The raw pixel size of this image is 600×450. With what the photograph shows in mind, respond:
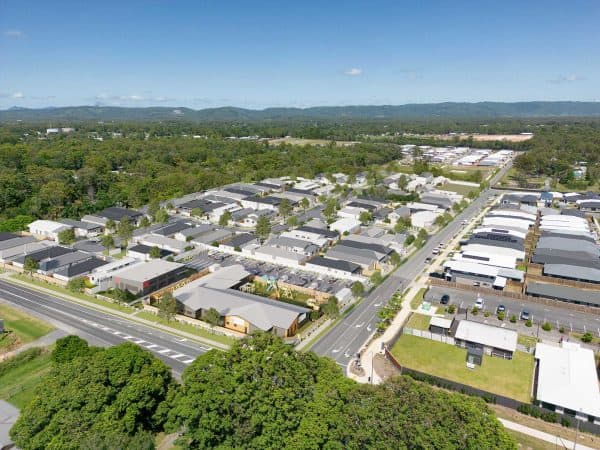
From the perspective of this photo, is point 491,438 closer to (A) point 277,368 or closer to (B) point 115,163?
(A) point 277,368

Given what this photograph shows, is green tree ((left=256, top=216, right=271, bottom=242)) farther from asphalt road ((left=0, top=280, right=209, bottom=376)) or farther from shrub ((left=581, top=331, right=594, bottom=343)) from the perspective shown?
shrub ((left=581, top=331, right=594, bottom=343))

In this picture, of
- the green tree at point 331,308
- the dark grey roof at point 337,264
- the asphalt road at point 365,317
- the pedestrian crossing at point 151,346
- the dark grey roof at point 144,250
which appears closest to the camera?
the pedestrian crossing at point 151,346

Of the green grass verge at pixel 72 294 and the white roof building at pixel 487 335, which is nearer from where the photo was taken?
the white roof building at pixel 487 335

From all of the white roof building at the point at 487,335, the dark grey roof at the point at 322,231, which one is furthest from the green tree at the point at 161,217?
the white roof building at the point at 487,335

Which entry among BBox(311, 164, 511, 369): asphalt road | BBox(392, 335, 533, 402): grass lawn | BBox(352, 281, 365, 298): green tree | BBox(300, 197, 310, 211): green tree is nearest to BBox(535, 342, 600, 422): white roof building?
BBox(392, 335, 533, 402): grass lawn

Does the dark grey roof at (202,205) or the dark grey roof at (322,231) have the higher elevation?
the dark grey roof at (202,205)

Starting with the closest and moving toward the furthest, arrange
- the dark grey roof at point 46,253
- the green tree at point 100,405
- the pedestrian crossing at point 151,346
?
the green tree at point 100,405
the pedestrian crossing at point 151,346
the dark grey roof at point 46,253

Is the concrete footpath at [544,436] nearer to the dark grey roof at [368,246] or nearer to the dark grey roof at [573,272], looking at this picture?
the dark grey roof at [573,272]
